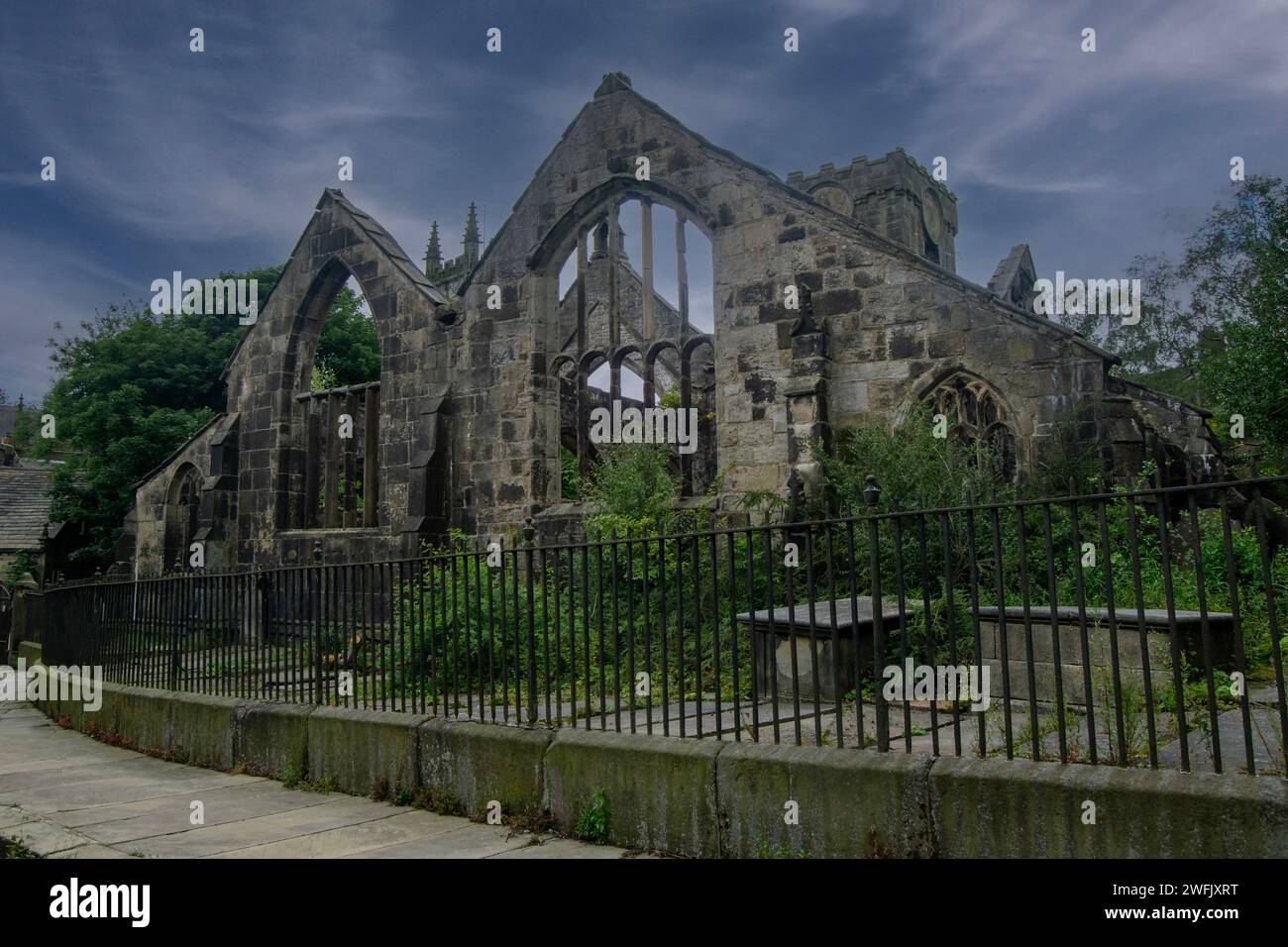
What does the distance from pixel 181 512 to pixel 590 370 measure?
32.1ft

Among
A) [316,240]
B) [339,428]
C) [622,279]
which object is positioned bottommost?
[339,428]

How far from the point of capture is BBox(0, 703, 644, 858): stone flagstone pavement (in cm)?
486

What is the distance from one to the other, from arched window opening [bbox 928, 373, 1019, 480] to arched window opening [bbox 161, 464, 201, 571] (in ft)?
47.0

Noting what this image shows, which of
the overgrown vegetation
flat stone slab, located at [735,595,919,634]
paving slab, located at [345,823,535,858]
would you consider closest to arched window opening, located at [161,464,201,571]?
flat stone slab, located at [735,595,919,634]

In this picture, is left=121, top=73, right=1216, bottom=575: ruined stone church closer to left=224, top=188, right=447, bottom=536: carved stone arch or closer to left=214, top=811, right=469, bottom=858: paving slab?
left=224, top=188, right=447, bottom=536: carved stone arch

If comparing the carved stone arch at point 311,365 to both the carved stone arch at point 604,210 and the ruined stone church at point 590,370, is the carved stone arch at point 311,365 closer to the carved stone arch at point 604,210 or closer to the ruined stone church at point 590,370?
the ruined stone church at point 590,370

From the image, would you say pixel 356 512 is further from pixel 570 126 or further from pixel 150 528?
pixel 570 126

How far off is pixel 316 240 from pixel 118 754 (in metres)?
9.97

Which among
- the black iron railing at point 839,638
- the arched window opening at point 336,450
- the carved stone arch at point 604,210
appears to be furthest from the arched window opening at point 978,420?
the arched window opening at point 336,450

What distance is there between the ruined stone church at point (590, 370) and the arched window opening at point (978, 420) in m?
0.02

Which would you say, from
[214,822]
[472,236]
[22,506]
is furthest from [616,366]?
[472,236]

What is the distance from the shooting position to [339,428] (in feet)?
51.9

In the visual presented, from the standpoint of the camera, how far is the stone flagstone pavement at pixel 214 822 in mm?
4859
